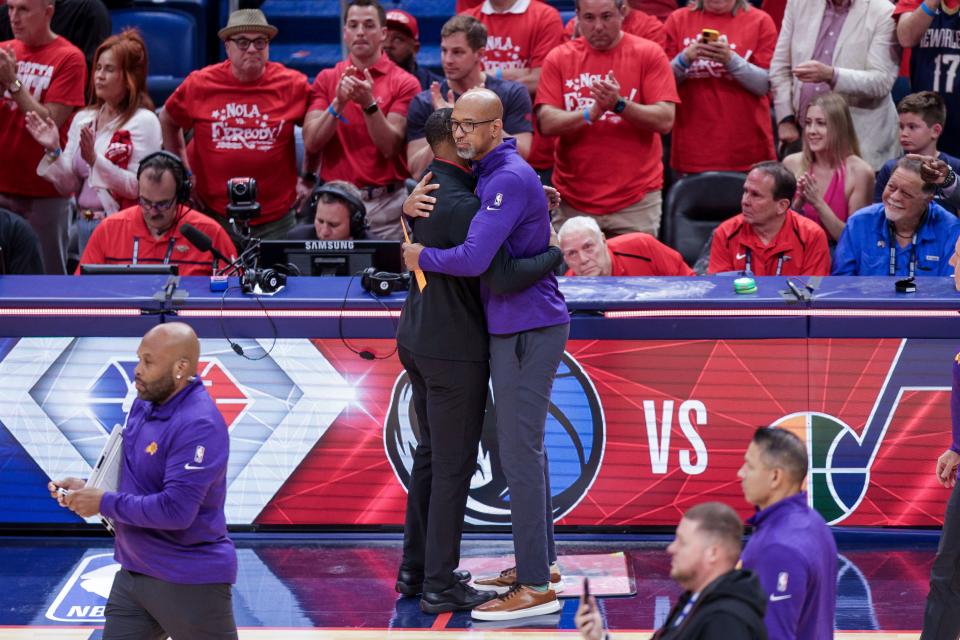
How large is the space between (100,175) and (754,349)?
13.7ft

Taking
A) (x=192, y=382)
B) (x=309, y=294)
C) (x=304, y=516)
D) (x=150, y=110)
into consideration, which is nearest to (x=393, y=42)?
(x=150, y=110)

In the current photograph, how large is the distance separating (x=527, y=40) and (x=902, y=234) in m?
2.83

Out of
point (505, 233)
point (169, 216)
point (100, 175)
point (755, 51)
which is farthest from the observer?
point (755, 51)

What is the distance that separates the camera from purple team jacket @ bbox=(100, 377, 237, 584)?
423 centimetres

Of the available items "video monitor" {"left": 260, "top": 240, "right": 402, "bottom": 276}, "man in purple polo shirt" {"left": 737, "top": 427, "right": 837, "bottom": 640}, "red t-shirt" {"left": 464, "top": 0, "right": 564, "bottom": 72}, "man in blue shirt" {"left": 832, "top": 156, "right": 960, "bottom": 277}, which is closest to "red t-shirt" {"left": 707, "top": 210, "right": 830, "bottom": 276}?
"man in blue shirt" {"left": 832, "top": 156, "right": 960, "bottom": 277}

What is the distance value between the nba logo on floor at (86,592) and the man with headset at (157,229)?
1.90 metres

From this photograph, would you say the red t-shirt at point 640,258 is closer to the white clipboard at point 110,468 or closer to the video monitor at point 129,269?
the video monitor at point 129,269

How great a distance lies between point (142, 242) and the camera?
25.0 feet

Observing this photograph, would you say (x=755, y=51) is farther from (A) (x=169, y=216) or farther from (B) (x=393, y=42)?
(A) (x=169, y=216)

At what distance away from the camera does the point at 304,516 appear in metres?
6.44

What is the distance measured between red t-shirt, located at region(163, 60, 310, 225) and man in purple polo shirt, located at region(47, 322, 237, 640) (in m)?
4.28

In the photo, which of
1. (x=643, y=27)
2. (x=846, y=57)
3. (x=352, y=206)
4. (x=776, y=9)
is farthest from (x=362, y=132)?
(x=776, y=9)

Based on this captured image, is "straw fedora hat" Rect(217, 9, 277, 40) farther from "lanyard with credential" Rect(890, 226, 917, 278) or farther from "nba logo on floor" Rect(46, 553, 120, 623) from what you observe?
"lanyard with credential" Rect(890, 226, 917, 278)

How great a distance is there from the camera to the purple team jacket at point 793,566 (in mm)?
3502
